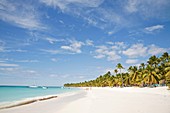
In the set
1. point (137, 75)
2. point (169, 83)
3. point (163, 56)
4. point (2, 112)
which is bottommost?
point (2, 112)

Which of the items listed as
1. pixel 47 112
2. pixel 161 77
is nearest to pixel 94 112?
pixel 47 112

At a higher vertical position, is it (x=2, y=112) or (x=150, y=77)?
(x=150, y=77)

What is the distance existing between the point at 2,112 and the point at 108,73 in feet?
414

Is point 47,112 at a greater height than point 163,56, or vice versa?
point 163,56

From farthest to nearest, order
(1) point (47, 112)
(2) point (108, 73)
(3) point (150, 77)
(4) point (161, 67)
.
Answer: (2) point (108, 73) → (4) point (161, 67) → (3) point (150, 77) → (1) point (47, 112)

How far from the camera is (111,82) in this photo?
114 meters

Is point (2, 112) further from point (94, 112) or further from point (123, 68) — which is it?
point (123, 68)

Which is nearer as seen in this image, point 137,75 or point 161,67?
point 161,67

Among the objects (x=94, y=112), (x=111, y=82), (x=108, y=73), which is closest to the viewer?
(x=94, y=112)

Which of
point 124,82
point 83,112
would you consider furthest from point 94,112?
point 124,82

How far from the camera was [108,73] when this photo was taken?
13738cm

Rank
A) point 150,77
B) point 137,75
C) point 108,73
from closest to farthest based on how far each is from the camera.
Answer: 1. point 150,77
2. point 137,75
3. point 108,73

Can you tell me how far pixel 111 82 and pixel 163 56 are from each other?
1825 inches

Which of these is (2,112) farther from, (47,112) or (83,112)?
(83,112)
